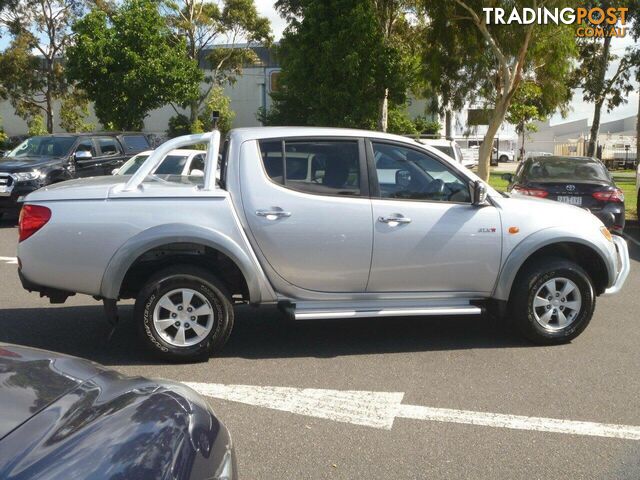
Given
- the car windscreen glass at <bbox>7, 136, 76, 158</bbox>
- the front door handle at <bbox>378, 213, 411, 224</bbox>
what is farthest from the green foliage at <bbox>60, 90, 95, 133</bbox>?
the front door handle at <bbox>378, 213, 411, 224</bbox>

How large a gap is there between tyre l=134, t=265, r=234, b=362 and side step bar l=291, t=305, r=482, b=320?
2.02 ft

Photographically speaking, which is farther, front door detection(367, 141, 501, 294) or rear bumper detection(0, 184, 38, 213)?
rear bumper detection(0, 184, 38, 213)

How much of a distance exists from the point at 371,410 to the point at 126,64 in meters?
21.7

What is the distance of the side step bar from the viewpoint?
575 centimetres

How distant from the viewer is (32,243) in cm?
561

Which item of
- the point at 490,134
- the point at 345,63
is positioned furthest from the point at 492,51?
the point at 345,63

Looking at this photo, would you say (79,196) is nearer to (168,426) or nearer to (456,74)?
(168,426)

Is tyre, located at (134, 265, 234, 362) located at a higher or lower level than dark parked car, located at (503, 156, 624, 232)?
lower

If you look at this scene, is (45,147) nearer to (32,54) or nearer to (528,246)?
(528,246)

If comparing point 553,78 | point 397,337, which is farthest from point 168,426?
point 553,78

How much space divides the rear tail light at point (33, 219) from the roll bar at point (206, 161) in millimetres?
623

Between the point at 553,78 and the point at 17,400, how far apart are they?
67.2 ft

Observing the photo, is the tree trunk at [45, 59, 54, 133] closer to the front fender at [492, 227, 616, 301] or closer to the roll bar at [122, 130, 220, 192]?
the roll bar at [122, 130, 220, 192]

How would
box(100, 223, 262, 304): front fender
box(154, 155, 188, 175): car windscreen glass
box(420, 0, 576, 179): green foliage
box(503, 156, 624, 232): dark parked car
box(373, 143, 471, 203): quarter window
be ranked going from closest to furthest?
box(100, 223, 262, 304): front fender, box(373, 143, 471, 203): quarter window, box(503, 156, 624, 232): dark parked car, box(154, 155, 188, 175): car windscreen glass, box(420, 0, 576, 179): green foliage
